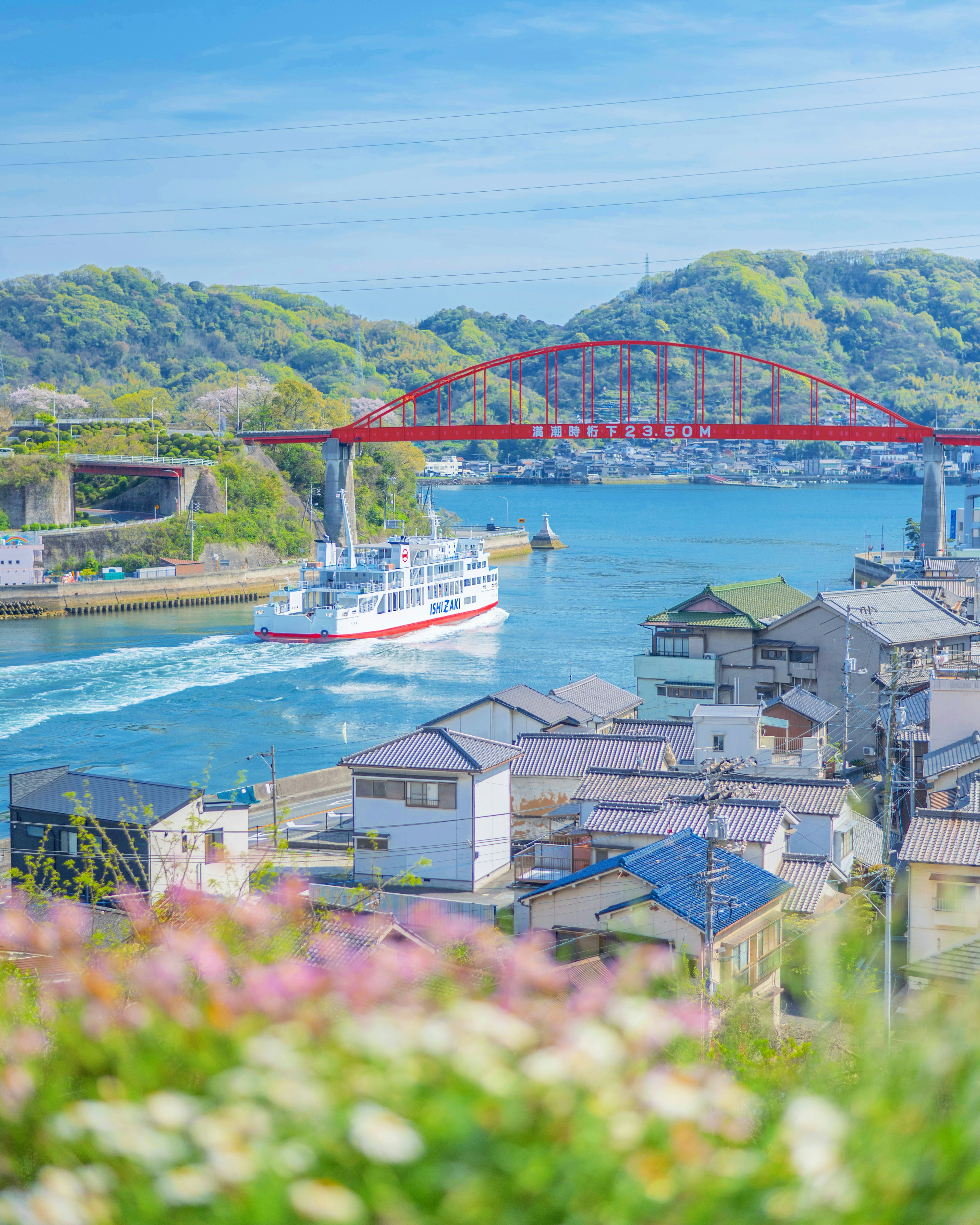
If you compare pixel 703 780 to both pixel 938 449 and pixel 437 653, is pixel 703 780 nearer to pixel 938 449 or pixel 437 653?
pixel 437 653

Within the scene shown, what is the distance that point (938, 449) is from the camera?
25188 millimetres

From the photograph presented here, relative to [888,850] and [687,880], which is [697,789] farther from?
[687,880]

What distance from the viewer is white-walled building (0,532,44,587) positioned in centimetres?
2169

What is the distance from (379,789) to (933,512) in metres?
19.6

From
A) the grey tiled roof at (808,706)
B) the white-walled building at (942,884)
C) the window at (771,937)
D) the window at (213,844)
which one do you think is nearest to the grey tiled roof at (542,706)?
the grey tiled roof at (808,706)

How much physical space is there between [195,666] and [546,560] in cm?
1694

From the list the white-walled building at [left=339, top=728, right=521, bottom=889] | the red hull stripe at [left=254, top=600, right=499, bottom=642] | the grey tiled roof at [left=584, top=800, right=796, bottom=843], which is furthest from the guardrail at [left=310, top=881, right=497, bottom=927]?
the red hull stripe at [left=254, top=600, right=499, bottom=642]

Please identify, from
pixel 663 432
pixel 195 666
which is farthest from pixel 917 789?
pixel 663 432

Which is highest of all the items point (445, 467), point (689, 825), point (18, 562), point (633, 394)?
point (633, 394)

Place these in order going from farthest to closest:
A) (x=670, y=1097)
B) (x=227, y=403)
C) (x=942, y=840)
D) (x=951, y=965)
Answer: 1. (x=227, y=403)
2. (x=942, y=840)
3. (x=951, y=965)
4. (x=670, y=1097)

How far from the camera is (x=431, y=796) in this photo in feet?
22.6

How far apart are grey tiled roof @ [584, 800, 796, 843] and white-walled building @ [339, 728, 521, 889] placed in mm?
778

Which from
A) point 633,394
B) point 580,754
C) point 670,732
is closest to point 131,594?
point 670,732

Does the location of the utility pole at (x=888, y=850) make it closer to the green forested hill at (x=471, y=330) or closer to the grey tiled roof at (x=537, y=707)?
the grey tiled roof at (x=537, y=707)
